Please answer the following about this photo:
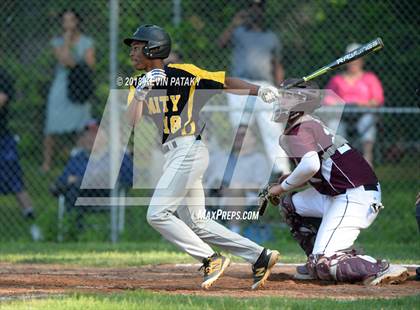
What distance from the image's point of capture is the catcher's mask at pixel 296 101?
7723 mm

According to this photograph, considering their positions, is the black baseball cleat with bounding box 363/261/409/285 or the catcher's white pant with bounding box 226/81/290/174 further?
the catcher's white pant with bounding box 226/81/290/174

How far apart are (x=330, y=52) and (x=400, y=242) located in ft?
8.12

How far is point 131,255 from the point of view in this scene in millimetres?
9867

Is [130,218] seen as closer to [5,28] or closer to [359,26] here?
[5,28]

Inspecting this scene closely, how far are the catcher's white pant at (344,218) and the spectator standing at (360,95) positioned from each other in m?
4.14

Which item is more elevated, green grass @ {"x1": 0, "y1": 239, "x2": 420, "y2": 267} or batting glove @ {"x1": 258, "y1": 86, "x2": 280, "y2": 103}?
batting glove @ {"x1": 258, "y1": 86, "x2": 280, "y2": 103}

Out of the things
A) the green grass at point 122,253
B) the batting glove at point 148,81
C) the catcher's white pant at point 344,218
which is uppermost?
the batting glove at point 148,81

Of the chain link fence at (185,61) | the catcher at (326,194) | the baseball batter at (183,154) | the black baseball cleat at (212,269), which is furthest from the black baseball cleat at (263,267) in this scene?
the chain link fence at (185,61)

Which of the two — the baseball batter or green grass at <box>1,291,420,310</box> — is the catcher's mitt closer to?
the baseball batter

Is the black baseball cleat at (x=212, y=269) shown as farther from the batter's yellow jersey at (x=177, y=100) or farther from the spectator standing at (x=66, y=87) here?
the spectator standing at (x=66, y=87)

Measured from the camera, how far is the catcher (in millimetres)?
7375

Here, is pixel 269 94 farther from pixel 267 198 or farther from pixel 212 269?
pixel 212 269

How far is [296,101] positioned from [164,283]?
69.8 inches

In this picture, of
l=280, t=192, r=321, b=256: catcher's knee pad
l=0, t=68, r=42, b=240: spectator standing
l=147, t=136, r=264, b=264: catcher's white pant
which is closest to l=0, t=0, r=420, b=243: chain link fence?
l=0, t=68, r=42, b=240: spectator standing
